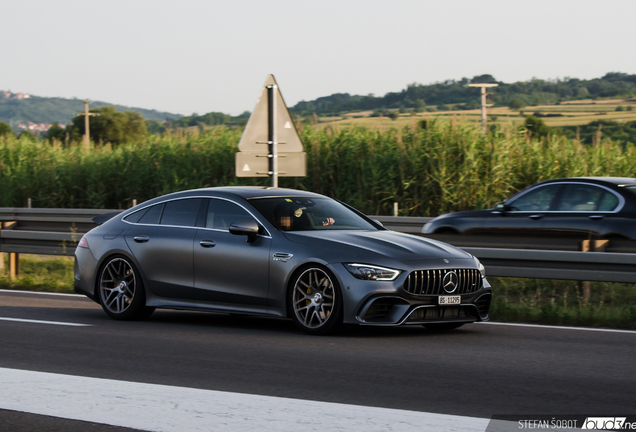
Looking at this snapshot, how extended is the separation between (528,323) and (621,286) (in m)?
3.11

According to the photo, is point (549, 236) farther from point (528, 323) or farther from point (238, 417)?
point (238, 417)

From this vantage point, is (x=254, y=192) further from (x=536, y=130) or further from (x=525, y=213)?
(x=536, y=130)

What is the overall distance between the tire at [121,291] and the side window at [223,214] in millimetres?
1108

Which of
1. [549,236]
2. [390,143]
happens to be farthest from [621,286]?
[390,143]

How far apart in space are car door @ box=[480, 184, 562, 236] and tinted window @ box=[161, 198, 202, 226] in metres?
5.03

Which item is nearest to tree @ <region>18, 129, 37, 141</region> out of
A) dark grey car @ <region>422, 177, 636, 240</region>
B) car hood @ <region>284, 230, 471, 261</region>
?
dark grey car @ <region>422, 177, 636, 240</region>

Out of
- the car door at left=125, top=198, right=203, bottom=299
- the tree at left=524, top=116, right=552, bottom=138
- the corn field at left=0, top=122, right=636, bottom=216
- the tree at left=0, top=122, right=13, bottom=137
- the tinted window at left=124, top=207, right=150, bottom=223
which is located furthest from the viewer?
the tree at left=0, top=122, right=13, bottom=137

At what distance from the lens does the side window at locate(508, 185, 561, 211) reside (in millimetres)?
12062

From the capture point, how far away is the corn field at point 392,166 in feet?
62.7

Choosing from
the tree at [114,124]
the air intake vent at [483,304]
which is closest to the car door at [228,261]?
the air intake vent at [483,304]

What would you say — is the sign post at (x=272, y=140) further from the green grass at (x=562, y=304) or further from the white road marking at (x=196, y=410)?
the white road marking at (x=196, y=410)

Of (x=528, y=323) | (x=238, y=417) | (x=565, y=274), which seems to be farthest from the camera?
(x=565, y=274)

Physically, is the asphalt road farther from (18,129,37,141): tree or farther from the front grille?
(18,129,37,141): tree

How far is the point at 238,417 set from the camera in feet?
16.7
